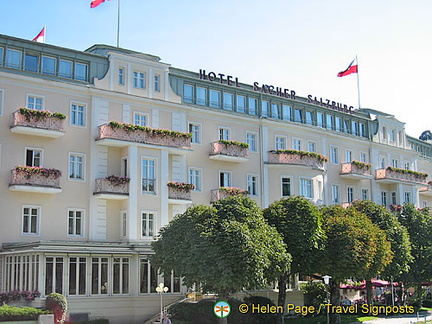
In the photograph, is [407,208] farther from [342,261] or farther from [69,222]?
[69,222]

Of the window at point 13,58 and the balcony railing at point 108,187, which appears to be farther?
the balcony railing at point 108,187

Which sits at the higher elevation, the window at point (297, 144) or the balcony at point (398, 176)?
the window at point (297, 144)

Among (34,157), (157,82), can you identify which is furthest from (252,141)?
(34,157)

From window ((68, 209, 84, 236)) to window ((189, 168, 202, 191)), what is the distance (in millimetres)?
9643

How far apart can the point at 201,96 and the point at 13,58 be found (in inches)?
594

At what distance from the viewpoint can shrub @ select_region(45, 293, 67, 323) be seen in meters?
33.4

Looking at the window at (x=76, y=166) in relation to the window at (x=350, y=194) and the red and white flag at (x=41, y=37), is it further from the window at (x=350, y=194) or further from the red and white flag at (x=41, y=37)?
the window at (x=350, y=194)

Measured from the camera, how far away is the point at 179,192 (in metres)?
44.6

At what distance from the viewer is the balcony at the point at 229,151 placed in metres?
48.2

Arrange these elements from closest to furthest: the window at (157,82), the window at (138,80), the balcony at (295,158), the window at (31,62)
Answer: the window at (31,62) < the window at (138,80) < the window at (157,82) < the balcony at (295,158)

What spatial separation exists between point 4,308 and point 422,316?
33.3 meters

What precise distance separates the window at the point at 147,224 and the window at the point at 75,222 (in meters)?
4.16

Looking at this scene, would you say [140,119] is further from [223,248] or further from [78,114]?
[223,248]

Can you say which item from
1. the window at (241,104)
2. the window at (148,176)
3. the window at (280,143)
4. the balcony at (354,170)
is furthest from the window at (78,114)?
the balcony at (354,170)
